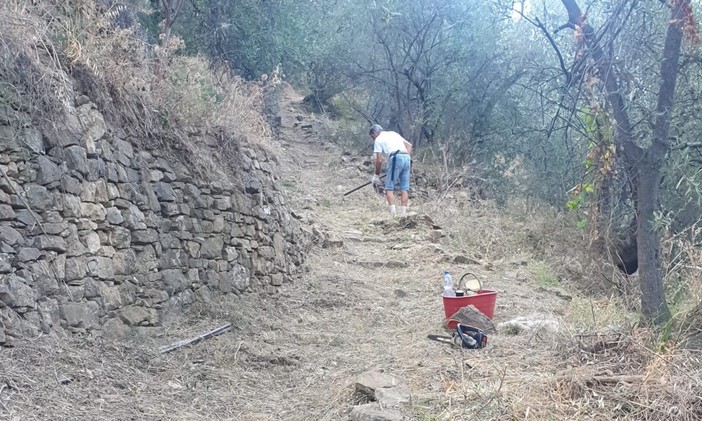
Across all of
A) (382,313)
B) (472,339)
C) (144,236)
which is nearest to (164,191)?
(144,236)

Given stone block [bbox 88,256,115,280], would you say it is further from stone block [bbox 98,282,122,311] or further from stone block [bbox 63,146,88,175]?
stone block [bbox 63,146,88,175]

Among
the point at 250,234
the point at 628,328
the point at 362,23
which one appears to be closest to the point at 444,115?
the point at 362,23

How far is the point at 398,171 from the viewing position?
34.9ft

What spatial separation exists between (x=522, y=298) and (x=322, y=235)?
2931 mm

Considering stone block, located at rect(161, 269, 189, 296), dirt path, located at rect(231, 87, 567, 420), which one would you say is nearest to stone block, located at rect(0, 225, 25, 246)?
stone block, located at rect(161, 269, 189, 296)

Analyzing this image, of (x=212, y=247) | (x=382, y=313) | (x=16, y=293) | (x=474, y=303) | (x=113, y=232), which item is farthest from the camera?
(x=382, y=313)

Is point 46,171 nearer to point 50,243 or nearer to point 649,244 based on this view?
point 50,243

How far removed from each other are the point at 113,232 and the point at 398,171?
6235 mm

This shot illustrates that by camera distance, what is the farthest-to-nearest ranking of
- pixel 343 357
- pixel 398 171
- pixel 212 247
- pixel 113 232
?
pixel 398 171, pixel 212 247, pixel 343 357, pixel 113 232

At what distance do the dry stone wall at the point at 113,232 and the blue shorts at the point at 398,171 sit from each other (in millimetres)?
3835

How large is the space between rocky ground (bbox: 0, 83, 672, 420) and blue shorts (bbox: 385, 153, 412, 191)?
1434 mm

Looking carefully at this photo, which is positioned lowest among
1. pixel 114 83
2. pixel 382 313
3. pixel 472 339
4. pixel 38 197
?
pixel 382 313

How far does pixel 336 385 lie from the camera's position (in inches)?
185

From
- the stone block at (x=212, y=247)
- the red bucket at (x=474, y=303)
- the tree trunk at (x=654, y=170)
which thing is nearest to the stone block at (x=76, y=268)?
the stone block at (x=212, y=247)
